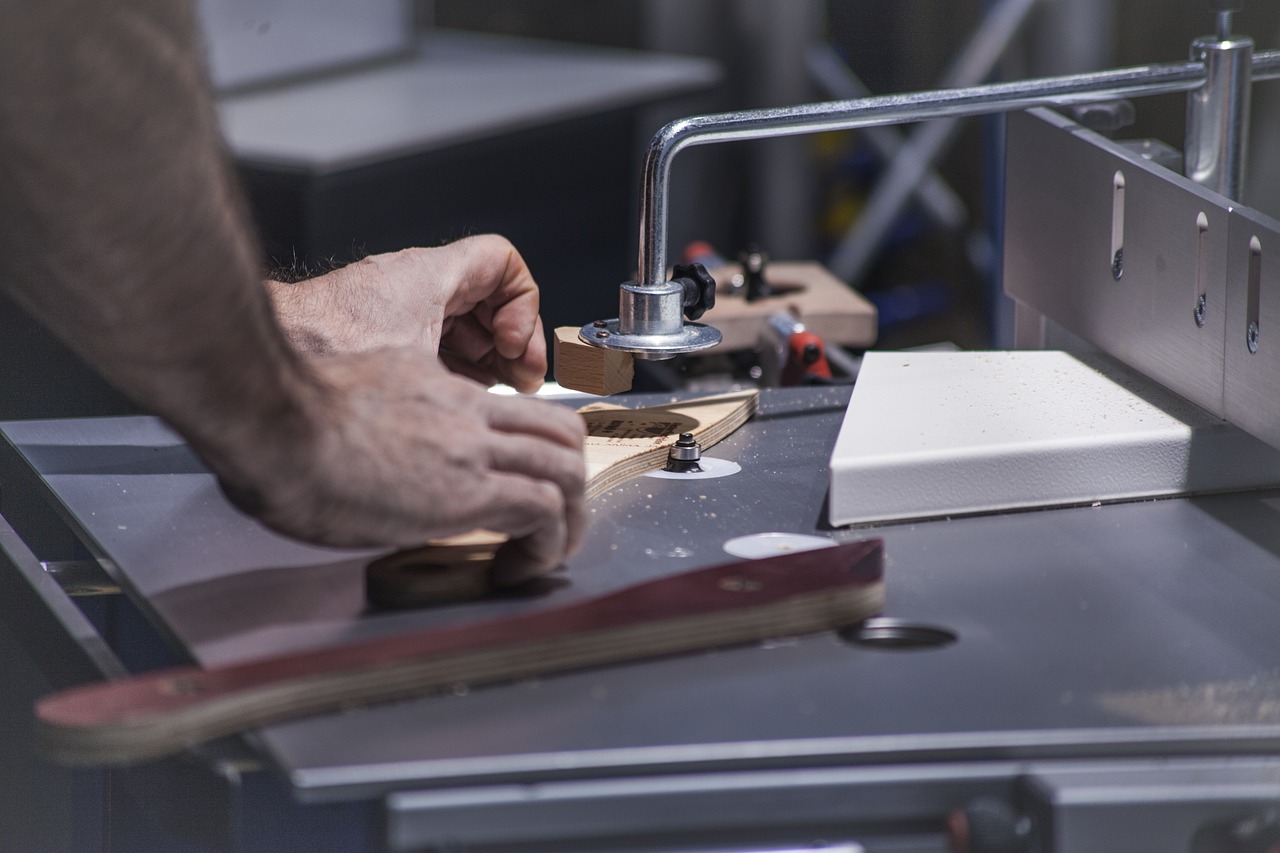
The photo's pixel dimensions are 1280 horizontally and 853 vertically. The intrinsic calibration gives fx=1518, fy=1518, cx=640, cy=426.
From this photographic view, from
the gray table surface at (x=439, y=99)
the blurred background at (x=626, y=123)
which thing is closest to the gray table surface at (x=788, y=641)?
the blurred background at (x=626, y=123)

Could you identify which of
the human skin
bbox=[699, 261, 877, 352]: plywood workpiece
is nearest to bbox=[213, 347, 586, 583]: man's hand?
the human skin

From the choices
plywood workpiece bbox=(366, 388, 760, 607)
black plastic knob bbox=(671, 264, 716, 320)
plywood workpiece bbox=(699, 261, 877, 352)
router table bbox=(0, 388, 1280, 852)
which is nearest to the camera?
router table bbox=(0, 388, 1280, 852)

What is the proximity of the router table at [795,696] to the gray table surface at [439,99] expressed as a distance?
129 cm

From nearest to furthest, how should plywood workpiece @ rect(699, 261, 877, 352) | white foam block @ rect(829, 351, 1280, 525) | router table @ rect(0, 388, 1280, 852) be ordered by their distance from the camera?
1. router table @ rect(0, 388, 1280, 852)
2. white foam block @ rect(829, 351, 1280, 525)
3. plywood workpiece @ rect(699, 261, 877, 352)

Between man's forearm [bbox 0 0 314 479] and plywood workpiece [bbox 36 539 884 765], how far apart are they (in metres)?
0.11

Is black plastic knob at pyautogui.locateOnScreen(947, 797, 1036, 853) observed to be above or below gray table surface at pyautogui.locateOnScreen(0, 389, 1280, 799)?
below

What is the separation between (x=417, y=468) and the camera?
700 mm

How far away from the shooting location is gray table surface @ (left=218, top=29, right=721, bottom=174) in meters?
2.18

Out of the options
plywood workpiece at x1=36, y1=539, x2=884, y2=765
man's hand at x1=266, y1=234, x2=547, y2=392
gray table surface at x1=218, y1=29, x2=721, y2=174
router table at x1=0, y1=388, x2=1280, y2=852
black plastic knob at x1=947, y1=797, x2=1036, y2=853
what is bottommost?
black plastic knob at x1=947, y1=797, x2=1036, y2=853

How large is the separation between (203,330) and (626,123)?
82.0 inches

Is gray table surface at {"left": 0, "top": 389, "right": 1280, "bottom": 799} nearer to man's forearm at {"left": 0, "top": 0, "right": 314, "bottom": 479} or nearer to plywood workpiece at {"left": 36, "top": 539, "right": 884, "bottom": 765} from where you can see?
plywood workpiece at {"left": 36, "top": 539, "right": 884, "bottom": 765}

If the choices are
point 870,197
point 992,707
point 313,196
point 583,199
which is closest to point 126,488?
point 992,707

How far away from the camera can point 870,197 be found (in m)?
3.29

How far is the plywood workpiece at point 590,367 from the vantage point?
96 centimetres
